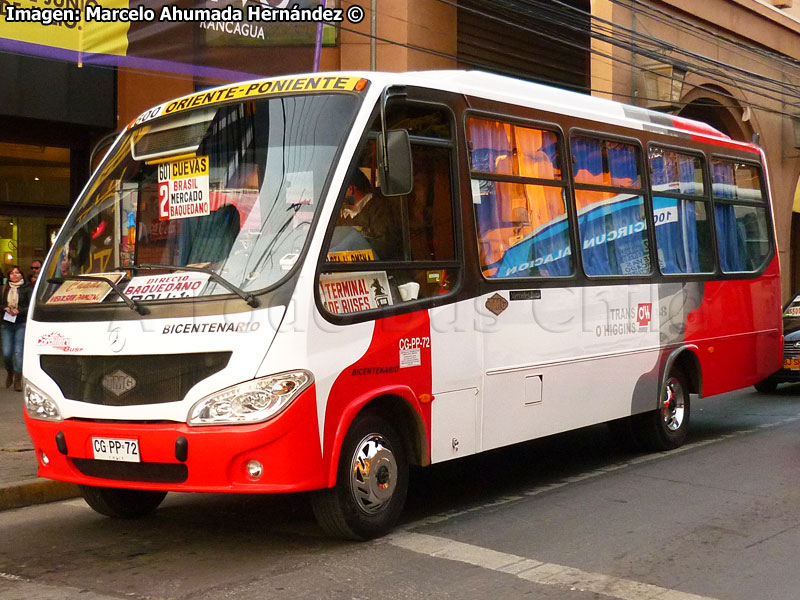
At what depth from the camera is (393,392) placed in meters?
6.18

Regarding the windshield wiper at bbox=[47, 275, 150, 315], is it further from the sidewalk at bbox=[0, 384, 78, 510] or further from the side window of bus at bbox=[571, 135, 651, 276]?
the side window of bus at bbox=[571, 135, 651, 276]

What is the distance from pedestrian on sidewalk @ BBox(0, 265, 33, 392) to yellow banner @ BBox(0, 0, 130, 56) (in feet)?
10.9

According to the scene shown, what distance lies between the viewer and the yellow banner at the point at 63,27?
1120 cm

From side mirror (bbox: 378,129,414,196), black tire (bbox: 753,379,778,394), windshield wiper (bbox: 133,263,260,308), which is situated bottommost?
black tire (bbox: 753,379,778,394)

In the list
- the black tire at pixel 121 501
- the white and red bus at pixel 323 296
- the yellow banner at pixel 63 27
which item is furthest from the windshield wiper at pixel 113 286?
the yellow banner at pixel 63 27

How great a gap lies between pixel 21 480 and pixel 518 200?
13.9 feet

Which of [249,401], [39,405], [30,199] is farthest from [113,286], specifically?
[30,199]

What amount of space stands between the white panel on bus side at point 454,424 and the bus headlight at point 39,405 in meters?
2.31

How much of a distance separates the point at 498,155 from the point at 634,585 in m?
3.31

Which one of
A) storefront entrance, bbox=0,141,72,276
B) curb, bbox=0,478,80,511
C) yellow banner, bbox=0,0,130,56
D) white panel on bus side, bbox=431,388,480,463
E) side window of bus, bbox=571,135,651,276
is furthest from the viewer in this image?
storefront entrance, bbox=0,141,72,276

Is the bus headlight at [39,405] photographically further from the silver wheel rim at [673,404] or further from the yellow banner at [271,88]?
the silver wheel rim at [673,404]

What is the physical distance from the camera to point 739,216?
1075cm

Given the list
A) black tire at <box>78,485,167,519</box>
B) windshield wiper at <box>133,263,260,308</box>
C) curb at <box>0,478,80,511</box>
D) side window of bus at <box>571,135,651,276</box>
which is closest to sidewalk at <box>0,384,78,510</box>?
curb at <box>0,478,80,511</box>

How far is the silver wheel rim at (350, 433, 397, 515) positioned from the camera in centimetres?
602
